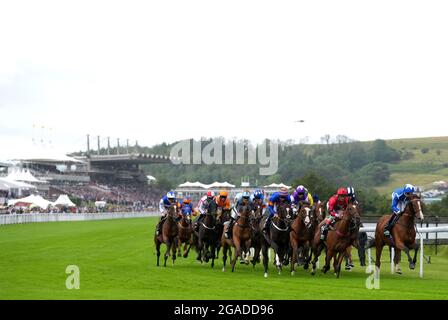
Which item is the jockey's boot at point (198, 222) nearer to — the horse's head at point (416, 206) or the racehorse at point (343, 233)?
the racehorse at point (343, 233)

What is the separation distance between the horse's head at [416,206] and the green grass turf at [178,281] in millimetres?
1355

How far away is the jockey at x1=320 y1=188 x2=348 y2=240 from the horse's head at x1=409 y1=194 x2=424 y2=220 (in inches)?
65.4

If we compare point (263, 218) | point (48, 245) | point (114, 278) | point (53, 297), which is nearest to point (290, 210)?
point (263, 218)

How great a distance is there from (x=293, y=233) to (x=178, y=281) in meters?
3.51

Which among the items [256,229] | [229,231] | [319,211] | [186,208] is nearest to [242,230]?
[256,229]

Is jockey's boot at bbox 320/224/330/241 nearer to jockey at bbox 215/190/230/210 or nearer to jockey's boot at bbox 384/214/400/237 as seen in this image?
jockey's boot at bbox 384/214/400/237

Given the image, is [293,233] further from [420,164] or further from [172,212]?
[420,164]

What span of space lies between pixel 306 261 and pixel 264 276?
2403 millimetres

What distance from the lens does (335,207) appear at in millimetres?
19062

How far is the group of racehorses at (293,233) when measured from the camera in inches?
709

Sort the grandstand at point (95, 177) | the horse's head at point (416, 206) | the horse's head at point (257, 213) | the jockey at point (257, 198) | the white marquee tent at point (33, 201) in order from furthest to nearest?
the grandstand at point (95, 177)
the white marquee tent at point (33, 201)
the jockey at point (257, 198)
the horse's head at point (257, 213)
the horse's head at point (416, 206)

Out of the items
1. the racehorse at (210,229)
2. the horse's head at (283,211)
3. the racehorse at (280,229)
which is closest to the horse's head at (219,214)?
the racehorse at (210,229)

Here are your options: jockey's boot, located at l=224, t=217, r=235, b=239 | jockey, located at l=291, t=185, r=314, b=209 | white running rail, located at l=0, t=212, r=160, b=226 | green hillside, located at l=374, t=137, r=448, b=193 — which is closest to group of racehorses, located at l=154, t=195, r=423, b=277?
jockey's boot, located at l=224, t=217, r=235, b=239

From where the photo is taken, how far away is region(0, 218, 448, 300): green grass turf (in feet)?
45.8
